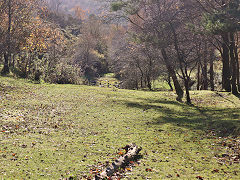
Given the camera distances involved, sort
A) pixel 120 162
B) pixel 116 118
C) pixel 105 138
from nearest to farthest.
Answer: pixel 120 162, pixel 105 138, pixel 116 118

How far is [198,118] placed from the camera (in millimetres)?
15961

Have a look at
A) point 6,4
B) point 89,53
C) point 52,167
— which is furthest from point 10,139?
point 89,53

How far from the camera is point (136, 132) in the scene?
39.1 ft

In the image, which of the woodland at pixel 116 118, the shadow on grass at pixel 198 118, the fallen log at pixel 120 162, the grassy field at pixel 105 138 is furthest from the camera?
the shadow on grass at pixel 198 118

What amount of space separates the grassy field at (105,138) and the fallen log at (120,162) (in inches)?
11.7

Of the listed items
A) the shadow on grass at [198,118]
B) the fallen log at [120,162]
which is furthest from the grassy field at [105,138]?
the fallen log at [120,162]

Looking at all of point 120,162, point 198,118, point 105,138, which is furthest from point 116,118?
point 120,162

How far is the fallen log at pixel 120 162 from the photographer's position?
22.0 ft

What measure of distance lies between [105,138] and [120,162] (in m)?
3.15

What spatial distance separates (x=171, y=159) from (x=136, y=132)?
133 inches

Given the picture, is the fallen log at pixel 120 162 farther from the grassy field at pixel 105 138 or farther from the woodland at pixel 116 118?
the grassy field at pixel 105 138

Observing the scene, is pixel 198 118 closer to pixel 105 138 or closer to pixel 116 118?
pixel 116 118

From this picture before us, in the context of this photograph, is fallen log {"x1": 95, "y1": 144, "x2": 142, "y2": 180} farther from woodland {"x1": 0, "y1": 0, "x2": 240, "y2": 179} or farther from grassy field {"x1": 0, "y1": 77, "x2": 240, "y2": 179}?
grassy field {"x1": 0, "y1": 77, "x2": 240, "y2": 179}

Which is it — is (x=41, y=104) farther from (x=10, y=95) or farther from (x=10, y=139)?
(x=10, y=139)
